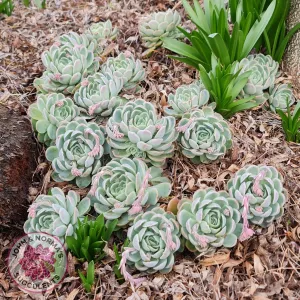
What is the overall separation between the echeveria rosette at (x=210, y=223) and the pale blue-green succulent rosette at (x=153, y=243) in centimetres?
5

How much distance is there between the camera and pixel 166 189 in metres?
1.62

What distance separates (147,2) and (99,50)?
0.58m

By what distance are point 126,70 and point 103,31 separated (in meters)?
0.44

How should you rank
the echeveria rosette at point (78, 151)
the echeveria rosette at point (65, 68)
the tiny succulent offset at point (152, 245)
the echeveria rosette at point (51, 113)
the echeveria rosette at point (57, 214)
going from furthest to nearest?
the echeveria rosette at point (65, 68) → the echeveria rosette at point (51, 113) → the echeveria rosette at point (78, 151) → the echeveria rosette at point (57, 214) → the tiny succulent offset at point (152, 245)

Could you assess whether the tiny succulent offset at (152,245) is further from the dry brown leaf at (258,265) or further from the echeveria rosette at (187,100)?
the echeveria rosette at (187,100)

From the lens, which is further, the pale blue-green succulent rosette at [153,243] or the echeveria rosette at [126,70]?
the echeveria rosette at [126,70]

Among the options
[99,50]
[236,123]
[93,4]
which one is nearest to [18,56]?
[99,50]

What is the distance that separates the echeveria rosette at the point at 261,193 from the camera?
1.52 m

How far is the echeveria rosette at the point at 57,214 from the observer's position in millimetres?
1534

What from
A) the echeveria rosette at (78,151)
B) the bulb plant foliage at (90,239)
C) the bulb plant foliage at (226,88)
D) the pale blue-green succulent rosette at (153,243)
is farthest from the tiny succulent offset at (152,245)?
the bulb plant foliage at (226,88)

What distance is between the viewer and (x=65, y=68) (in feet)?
6.27

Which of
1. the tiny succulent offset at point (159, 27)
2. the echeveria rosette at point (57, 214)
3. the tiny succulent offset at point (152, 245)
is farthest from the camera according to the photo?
the tiny succulent offset at point (159, 27)

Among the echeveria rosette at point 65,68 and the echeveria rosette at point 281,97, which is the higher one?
the echeveria rosette at point 65,68

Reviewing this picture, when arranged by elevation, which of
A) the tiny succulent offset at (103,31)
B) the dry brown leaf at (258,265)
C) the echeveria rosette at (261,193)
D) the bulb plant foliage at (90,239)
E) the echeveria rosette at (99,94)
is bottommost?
the dry brown leaf at (258,265)
